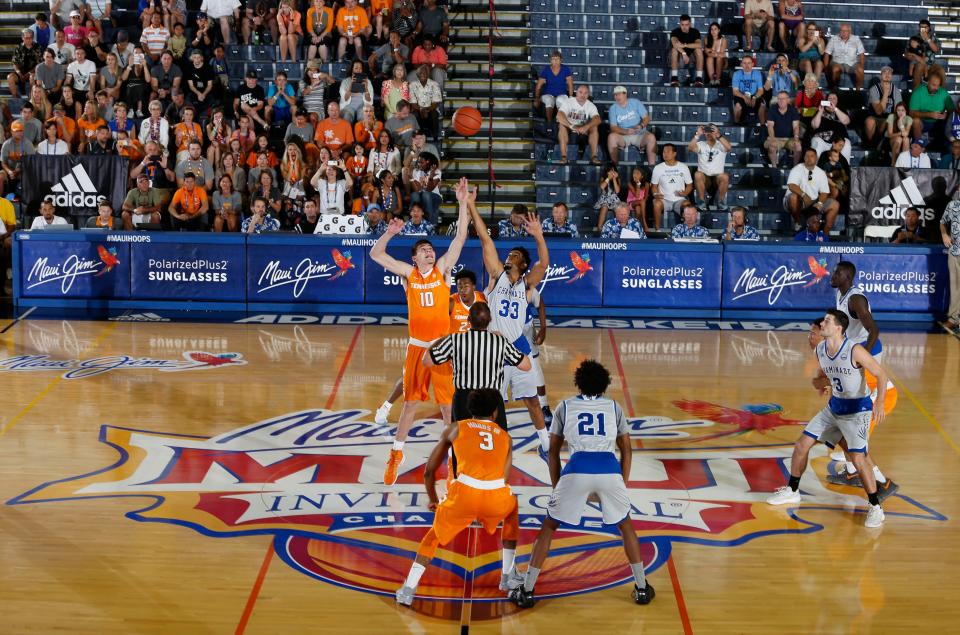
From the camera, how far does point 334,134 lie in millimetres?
22516

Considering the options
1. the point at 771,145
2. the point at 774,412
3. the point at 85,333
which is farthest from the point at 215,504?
the point at 771,145

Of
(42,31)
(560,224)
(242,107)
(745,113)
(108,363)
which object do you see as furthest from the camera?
(42,31)

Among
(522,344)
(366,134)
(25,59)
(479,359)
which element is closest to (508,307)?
(522,344)

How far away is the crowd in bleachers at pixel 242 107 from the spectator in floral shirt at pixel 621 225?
3.20 meters

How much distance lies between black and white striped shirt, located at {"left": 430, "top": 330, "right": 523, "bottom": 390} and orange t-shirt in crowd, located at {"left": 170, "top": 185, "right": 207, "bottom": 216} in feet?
41.3

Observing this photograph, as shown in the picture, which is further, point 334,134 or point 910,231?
point 334,134

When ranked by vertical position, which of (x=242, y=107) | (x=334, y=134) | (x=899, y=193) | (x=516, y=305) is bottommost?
(x=516, y=305)

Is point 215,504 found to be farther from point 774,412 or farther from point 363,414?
point 774,412

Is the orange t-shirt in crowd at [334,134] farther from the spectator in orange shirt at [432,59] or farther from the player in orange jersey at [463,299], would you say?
the player in orange jersey at [463,299]

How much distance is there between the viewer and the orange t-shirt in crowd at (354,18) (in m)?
24.3

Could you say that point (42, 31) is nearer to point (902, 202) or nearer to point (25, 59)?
point (25, 59)

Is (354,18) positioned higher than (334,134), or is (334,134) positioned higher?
(354,18)

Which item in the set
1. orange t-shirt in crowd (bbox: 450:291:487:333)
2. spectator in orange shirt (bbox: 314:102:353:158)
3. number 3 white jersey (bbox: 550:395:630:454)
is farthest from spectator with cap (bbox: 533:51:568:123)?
number 3 white jersey (bbox: 550:395:630:454)

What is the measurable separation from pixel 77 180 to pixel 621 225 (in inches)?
391
